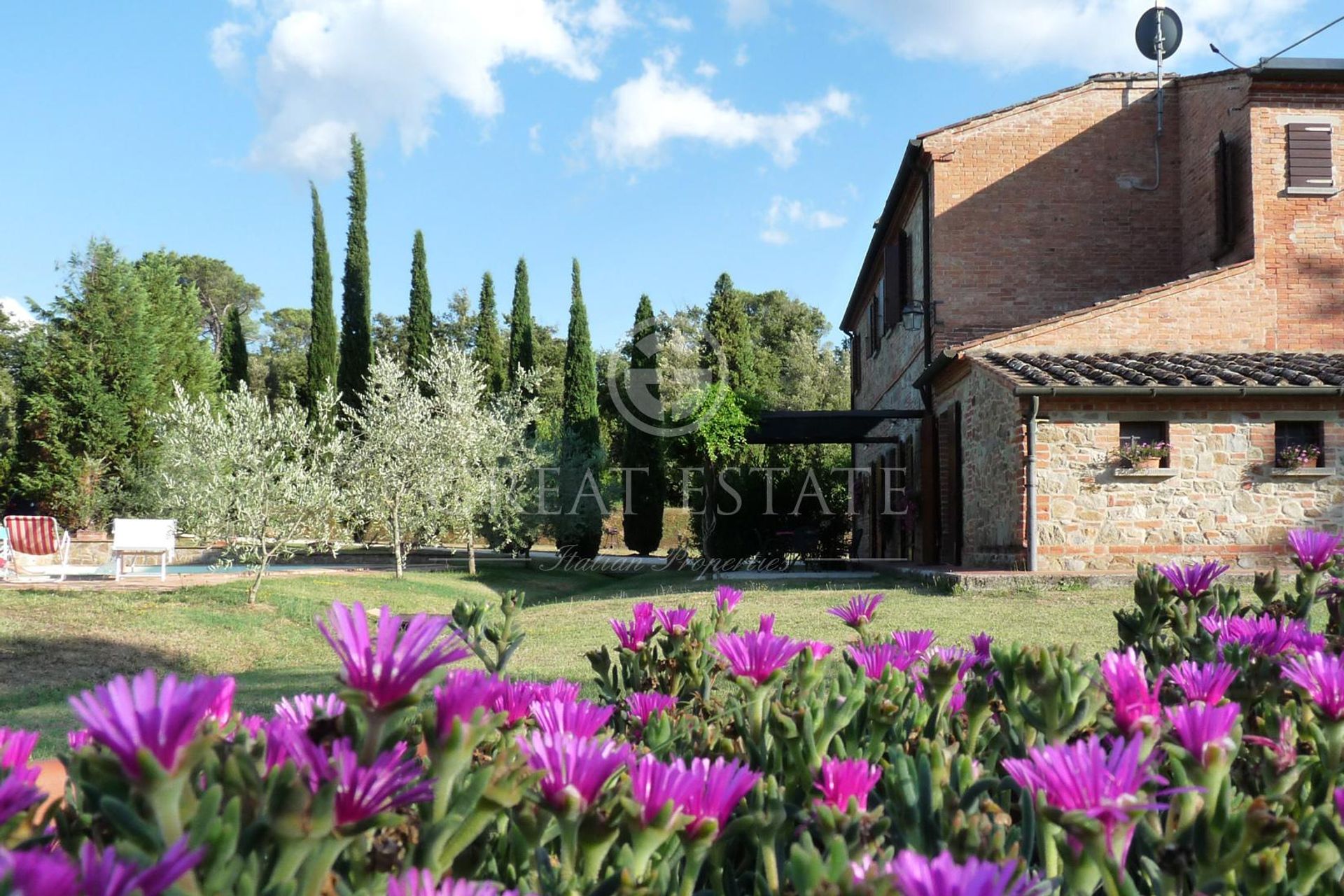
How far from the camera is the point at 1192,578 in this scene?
2250 mm

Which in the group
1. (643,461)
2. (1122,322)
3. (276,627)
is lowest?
(276,627)

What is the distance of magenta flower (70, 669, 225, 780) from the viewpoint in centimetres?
71

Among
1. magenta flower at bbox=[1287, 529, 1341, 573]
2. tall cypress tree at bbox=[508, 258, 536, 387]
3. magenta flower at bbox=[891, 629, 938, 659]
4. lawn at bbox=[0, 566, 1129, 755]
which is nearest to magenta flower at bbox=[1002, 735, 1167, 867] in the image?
magenta flower at bbox=[891, 629, 938, 659]

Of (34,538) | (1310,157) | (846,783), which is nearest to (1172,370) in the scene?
(1310,157)

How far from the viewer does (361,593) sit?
47.4ft

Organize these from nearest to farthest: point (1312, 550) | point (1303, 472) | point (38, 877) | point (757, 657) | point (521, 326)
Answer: point (38, 877), point (757, 657), point (1312, 550), point (1303, 472), point (521, 326)

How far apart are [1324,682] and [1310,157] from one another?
15.2 meters

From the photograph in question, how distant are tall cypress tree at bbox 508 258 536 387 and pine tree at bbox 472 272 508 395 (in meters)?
0.44

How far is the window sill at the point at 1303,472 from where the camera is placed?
11.5 m

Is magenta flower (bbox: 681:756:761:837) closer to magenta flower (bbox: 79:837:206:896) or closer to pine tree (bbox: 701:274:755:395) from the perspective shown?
A: magenta flower (bbox: 79:837:206:896)

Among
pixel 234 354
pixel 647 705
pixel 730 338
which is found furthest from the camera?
pixel 730 338

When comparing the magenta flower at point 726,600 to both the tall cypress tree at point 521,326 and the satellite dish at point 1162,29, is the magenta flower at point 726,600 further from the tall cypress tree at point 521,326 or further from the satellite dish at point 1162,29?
the tall cypress tree at point 521,326

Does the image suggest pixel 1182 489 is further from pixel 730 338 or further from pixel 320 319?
pixel 320 319

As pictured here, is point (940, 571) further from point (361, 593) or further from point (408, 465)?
point (408, 465)
